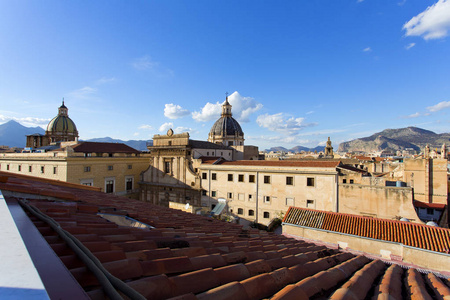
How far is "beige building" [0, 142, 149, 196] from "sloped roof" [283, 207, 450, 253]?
934 inches

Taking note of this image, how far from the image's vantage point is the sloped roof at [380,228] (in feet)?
36.2

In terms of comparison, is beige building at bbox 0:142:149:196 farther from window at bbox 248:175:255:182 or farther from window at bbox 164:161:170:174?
window at bbox 248:175:255:182

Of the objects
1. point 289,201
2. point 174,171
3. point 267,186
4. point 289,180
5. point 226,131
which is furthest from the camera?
point 226,131

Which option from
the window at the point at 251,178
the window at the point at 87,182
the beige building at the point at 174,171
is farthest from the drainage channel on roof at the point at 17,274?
the window at the point at 87,182

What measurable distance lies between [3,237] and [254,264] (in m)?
2.78

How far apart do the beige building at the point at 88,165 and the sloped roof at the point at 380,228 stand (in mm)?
23717

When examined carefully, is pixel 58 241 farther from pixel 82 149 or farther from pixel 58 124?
pixel 58 124

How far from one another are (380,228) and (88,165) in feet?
94.9

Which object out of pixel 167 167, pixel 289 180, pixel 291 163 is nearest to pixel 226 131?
pixel 167 167

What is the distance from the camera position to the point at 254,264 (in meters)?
3.20

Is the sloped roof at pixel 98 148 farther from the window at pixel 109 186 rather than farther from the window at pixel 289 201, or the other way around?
the window at pixel 289 201

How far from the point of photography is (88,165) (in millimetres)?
27000

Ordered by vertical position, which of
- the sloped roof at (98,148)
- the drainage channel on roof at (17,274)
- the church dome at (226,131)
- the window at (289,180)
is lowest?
the window at (289,180)

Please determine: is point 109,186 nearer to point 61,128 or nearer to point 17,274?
point 17,274
